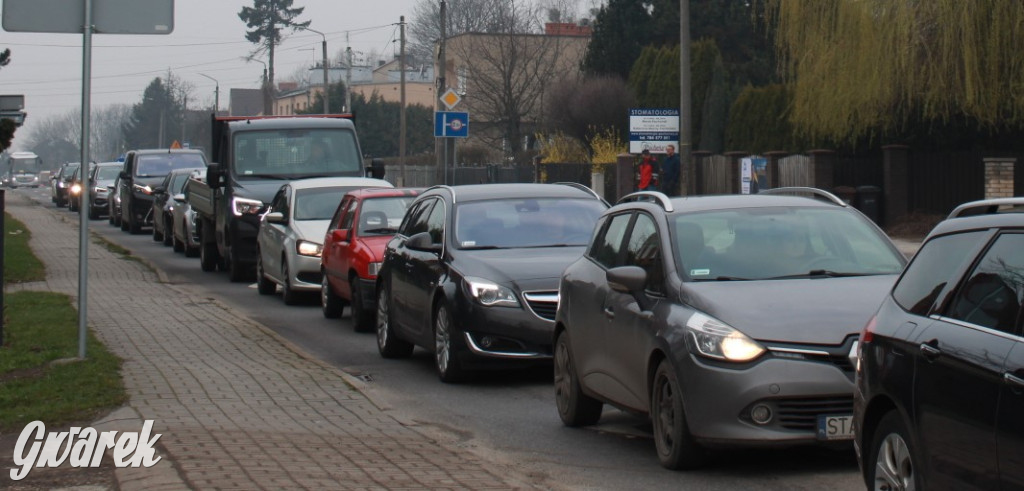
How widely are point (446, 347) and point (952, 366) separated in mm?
6434

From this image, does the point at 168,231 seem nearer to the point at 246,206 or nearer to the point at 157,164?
the point at 157,164

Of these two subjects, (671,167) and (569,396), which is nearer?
(569,396)

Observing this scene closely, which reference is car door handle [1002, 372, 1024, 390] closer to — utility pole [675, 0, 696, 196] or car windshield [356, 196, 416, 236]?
car windshield [356, 196, 416, 236]

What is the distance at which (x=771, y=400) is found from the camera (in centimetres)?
708

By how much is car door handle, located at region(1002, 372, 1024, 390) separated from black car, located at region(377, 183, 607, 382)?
6188mm

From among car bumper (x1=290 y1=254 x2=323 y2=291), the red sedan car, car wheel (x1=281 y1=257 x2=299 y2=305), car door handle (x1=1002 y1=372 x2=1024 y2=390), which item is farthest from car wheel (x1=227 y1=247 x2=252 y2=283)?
car door handle (x1=1002 y1=372 x2=1024 y2=390)

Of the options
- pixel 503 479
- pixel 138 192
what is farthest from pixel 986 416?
pixel 138 192

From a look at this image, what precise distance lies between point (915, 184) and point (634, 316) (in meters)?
28.1

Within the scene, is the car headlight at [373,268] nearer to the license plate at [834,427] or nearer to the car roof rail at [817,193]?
the car roof rail at [817,193]

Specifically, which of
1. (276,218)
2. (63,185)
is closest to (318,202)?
(276,218)

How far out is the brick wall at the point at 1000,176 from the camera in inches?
1211

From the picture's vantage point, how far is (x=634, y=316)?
803 centimetres

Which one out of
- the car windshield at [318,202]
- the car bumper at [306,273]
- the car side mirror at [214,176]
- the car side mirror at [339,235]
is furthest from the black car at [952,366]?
the car side mirror at [214,176]

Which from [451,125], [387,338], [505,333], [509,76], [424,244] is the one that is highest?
[509,76]
